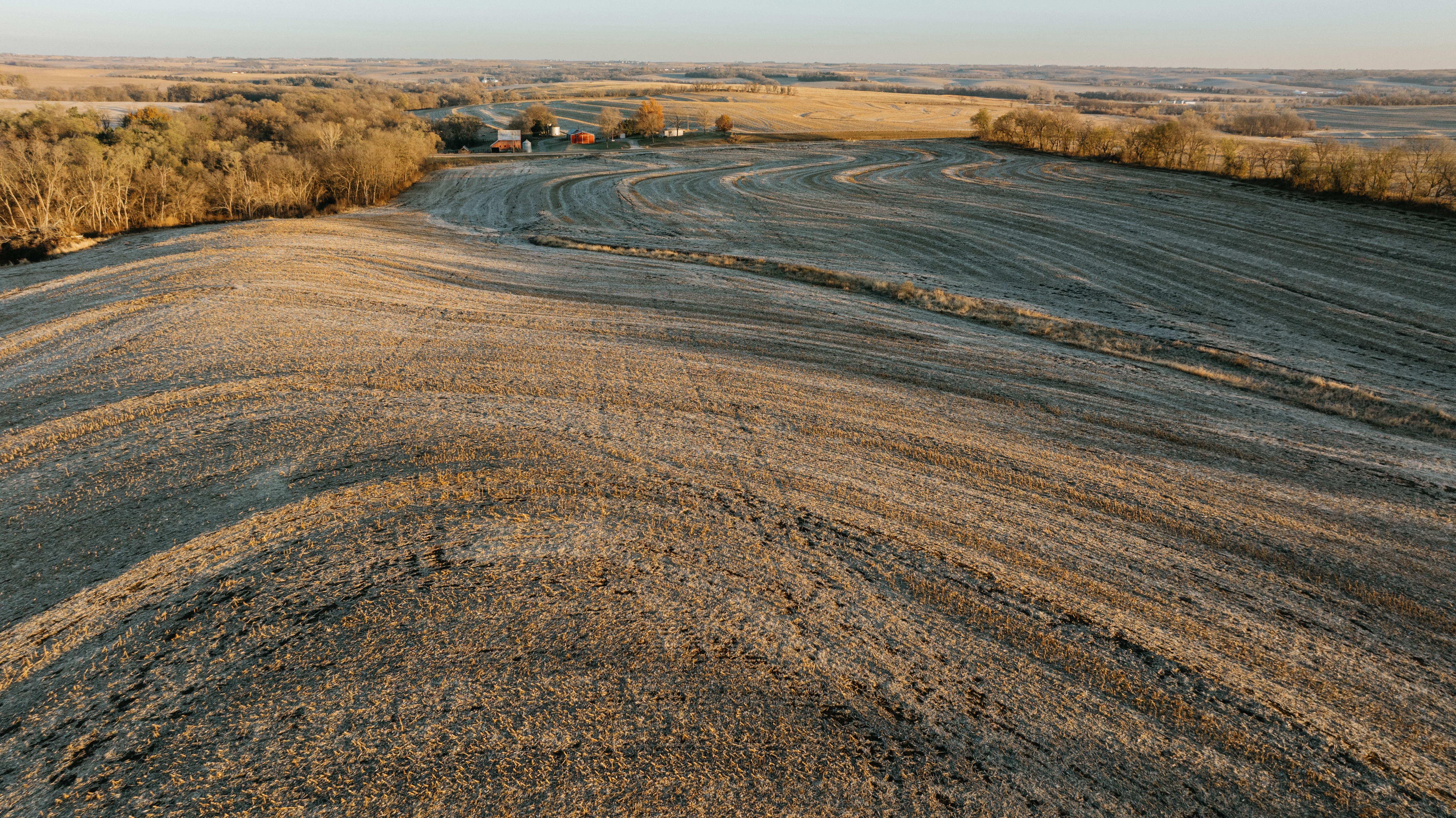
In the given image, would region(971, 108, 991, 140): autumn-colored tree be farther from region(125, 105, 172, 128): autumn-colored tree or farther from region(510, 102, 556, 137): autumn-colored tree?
region(125, 105, 172, 128): autumn-colored tree

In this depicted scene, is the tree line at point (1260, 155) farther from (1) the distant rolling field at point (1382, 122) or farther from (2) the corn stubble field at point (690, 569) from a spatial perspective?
(2) the corn stubble field at point (690, 569)

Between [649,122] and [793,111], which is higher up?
[793,111]

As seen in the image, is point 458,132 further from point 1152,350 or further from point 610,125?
point 1152,350

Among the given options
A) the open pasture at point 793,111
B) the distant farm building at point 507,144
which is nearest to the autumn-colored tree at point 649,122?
the open pasture at point 793,111

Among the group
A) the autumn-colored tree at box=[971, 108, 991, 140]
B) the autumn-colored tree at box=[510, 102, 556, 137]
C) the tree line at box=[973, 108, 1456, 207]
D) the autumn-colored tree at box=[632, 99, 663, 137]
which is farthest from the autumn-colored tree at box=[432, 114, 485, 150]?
the tree line at box=[973, 108, 1456, 207]

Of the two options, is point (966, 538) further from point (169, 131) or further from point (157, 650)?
point (169, 131)

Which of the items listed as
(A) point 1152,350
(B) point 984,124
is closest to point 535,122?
(B) point 984,124

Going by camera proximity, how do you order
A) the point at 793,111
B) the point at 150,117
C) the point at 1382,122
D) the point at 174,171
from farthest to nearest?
the point at 793,111 < the point at 1382,122 < the point at 150,117 < the point at 174,171
